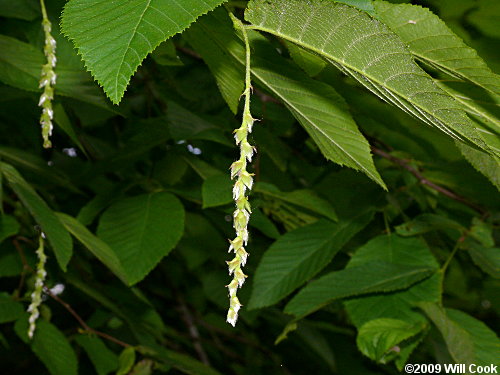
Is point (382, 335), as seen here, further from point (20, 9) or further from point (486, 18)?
point (20, 9)

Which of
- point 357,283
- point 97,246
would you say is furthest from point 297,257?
point 97,246

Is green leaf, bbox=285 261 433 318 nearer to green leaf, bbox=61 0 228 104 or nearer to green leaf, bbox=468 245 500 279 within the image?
green leaf, bbox=468 245 500 279

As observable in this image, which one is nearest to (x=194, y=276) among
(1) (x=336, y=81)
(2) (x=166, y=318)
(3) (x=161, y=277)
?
(3) (x=161, y=277)

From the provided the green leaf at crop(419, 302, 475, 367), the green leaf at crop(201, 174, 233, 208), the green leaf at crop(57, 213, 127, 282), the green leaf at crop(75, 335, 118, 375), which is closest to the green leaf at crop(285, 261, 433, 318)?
the green leaf at crop(419, 302, 475, 367)

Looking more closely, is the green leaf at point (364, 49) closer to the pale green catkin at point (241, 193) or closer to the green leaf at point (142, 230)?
the pale green catkin at point (241, 193)

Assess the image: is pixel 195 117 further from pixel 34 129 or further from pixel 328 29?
pixel 328 29

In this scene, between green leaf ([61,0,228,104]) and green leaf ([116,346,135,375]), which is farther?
green leaf ([116,346,135,375])
